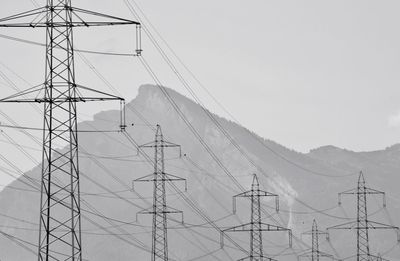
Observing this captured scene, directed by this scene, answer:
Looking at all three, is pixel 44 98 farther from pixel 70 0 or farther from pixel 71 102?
pixel 70 0

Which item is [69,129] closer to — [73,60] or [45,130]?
[45,130]

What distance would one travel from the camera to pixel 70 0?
38.4 meters

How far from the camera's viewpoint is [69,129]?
35281 mm

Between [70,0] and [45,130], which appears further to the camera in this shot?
[70,0]

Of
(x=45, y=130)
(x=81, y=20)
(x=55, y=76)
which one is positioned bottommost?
(x=45, y=130)

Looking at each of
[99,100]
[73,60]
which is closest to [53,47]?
[73,60]

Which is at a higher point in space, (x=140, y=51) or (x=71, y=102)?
(x=140, y=51)

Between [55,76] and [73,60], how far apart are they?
1875 mm

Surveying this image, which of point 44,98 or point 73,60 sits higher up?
point 73,60

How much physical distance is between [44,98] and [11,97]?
1.36 metres

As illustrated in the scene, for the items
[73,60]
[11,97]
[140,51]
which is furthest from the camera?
[140,51]

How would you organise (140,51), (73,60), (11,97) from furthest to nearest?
(140,51), (73,60), (11,97)

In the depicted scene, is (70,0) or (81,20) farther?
(70,0)

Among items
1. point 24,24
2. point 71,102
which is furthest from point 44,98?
point 24,24
